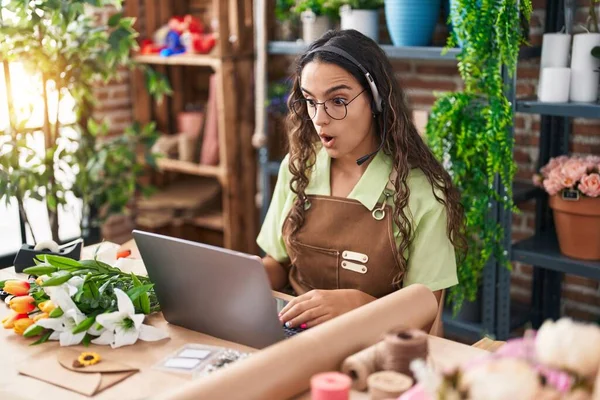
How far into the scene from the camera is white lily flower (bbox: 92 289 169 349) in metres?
1.48

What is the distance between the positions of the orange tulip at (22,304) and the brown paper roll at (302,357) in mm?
611

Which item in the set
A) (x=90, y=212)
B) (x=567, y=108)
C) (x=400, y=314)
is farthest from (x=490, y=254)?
(x=90, y=212)

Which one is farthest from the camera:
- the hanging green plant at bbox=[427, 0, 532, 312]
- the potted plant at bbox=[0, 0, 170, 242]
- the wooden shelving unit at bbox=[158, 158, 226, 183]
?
the wooden shelving unit at bbox=[158, 158, 226, 183]

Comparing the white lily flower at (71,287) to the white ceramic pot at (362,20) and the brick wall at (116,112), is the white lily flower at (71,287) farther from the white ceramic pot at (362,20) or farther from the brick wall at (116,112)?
the brick wall at (116,112)

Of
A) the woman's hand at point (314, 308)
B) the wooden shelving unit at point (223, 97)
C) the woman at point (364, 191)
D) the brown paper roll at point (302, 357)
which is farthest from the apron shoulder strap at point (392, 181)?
the wooden shelving unit at point (223, 97)

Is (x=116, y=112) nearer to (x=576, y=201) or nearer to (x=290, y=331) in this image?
(x=576, y=201)

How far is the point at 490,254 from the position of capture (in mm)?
2693

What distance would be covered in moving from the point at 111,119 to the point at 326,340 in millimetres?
2839

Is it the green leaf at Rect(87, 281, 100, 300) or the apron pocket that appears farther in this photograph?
the apron pocket

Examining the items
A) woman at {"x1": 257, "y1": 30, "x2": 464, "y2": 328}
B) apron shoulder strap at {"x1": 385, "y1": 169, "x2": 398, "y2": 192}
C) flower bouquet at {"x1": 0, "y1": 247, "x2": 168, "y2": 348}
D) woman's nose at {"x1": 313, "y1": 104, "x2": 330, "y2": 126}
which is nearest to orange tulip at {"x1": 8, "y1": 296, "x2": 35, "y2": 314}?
flower bouquet at {"x1": 0, "y1": 247, "x2": 168, "y2": 348}

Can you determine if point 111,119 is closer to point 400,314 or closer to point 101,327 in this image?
point 101,327

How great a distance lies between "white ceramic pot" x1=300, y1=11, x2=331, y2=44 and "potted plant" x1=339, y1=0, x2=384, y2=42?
0.38 feet

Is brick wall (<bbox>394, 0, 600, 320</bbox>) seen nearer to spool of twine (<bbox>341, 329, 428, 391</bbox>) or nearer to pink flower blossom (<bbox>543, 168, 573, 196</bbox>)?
pink flower blossom (<bbox>543, 168, 573, 196</bbox>)

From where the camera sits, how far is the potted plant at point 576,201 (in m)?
2.51
